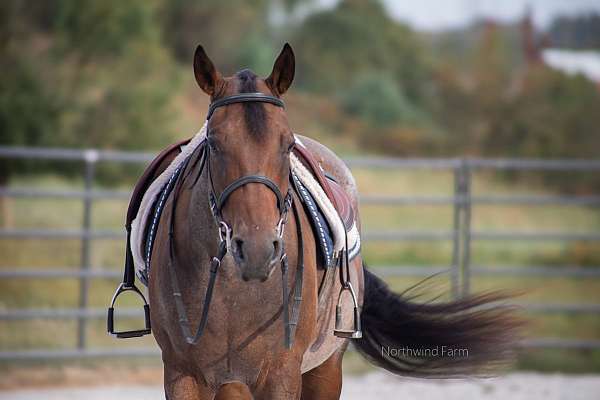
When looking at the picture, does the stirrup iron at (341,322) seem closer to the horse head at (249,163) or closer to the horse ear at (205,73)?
the horse head at (249,163)

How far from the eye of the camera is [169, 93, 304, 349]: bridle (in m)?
2.52

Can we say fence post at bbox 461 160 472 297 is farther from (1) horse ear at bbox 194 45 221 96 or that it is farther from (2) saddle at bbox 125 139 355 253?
(1) horse ear at bbox 194 45 221 96

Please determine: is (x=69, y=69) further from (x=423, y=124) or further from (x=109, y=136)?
(x=423, y=124)

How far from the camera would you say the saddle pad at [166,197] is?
3.21 metres

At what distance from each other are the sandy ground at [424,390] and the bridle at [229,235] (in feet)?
11.4

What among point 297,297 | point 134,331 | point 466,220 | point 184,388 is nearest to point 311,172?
point 297,297

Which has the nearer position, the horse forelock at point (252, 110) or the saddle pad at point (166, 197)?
the horse forelock at point (252, 110)

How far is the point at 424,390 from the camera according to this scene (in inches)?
261

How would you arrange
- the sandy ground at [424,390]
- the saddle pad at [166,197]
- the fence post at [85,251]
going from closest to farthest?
the saddle pad at [166,197], the sandy ground at [424,390], the fence post at [85,251]

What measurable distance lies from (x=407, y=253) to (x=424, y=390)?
4.99m

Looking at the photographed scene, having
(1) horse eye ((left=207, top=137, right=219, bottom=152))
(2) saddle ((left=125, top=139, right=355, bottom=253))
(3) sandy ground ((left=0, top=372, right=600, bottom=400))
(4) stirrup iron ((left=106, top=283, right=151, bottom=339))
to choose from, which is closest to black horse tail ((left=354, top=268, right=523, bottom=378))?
(2) saddle ((left=125, top=139, right=355, bottom=253))

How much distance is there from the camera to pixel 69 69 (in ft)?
47.9

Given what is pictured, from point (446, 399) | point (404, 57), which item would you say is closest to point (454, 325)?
point (446, 399)

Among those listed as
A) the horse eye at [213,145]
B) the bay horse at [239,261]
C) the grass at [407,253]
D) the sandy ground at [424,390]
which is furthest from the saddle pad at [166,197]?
the sandy ground at [424,390]
